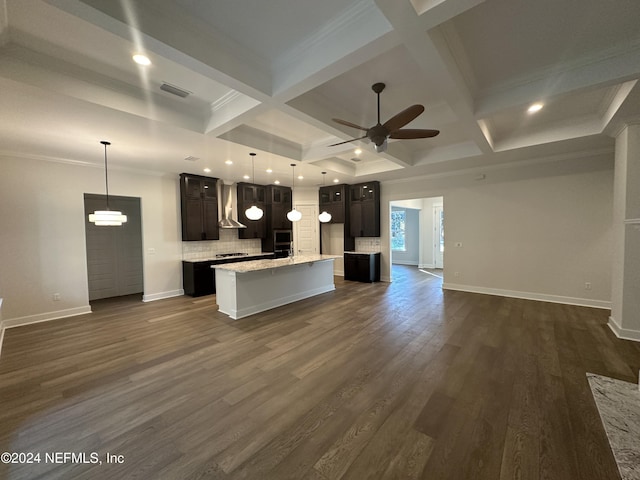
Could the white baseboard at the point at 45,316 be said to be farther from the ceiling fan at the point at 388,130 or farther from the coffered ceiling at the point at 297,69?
Answer: the ceiling fan at the point at 388,130

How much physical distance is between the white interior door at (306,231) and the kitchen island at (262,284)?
2436mm

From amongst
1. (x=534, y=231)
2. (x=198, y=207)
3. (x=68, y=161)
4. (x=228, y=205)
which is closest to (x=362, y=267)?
(x=534, y=231)

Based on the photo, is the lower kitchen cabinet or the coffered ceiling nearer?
the coffered ceiling

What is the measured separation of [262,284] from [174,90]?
10.8ft

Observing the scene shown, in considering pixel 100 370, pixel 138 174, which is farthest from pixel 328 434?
pixel 138 174

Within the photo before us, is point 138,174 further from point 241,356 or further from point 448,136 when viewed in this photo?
point 448,136

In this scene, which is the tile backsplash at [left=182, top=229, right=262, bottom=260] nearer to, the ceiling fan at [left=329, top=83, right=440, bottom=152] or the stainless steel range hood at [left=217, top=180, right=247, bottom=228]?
the stainless steel range hood at [left=217, top=180, right=247, bottom=228]

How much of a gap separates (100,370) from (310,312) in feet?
9.71

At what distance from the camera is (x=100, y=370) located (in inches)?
110

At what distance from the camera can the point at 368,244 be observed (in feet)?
25.6

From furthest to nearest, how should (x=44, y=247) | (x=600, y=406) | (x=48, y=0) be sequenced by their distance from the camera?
(x=44, y=247)
(x=600, y=406)
(x=48, y=0)

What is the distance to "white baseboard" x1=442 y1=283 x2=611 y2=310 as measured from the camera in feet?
15.5

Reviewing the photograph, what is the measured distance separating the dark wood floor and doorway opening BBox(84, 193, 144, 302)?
2.22 meters

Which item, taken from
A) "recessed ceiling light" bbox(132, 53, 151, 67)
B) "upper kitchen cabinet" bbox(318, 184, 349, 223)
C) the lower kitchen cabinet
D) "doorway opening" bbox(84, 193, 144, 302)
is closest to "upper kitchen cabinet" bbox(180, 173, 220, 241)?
"doorway opening" bbox(84, 193, 144, 302)
